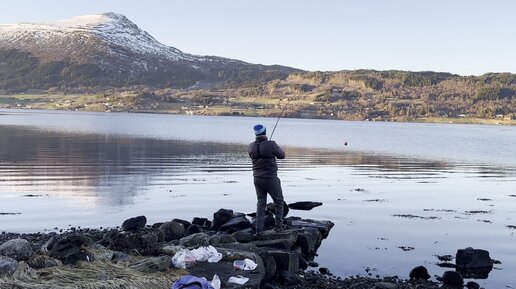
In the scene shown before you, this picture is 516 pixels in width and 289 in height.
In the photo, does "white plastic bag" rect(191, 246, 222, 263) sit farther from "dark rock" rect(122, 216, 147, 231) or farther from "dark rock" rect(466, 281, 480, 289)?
"dark rock" rect(122, 216, 147, 231)

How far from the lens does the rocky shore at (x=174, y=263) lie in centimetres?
1098

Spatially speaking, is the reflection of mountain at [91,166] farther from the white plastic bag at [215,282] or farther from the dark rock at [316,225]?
the white plastic bag at [215,282]

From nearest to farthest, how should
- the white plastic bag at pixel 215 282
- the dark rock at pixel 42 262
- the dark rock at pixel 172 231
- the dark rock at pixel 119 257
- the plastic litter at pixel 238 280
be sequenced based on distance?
the white plastic bag at pixel 215 282 < the plastic litter at pixel 238 280 < the dark rock at pixel 42 262 < the dark rock at pixel 119 257 < the dark rock at pixel 172 231

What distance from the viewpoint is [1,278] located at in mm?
10750

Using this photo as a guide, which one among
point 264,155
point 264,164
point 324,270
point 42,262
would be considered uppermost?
point 264,155

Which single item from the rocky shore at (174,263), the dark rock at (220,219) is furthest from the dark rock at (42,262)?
the dark rock at (220,219)

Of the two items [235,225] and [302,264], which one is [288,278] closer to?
[302,264]

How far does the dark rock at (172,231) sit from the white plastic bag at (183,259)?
15.2ft

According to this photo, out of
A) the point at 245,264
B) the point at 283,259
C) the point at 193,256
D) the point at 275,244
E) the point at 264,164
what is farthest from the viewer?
the point at 264,164

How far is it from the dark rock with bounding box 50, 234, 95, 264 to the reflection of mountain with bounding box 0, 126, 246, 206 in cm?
1163

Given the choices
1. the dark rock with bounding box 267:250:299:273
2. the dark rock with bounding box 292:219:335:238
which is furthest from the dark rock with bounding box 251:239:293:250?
the dark rock with bounding box 292:219:335:238

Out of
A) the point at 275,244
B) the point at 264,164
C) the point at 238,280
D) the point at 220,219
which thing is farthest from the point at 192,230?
the point at 238,280

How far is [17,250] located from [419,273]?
9749 millimetres

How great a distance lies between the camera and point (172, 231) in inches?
676
